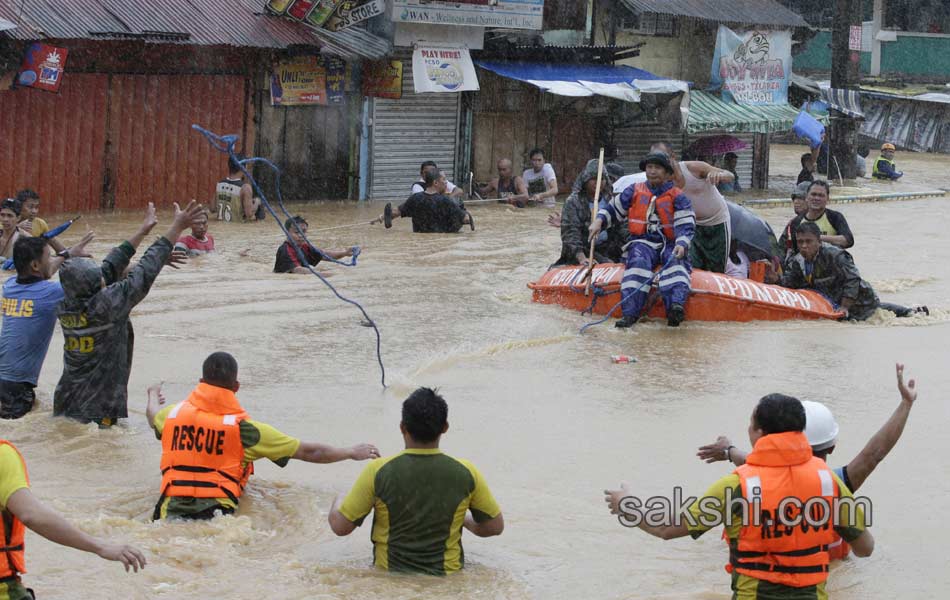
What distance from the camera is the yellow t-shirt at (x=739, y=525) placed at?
4.88m

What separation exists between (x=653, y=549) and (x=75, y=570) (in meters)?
2.74

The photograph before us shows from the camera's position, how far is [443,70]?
2261cm

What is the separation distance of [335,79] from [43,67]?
545cm

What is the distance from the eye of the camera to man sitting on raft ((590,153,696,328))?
40.3ft

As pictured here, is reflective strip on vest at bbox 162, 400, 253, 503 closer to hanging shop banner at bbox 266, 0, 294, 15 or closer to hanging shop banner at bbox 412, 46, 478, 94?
hanging shop banner at bbox 266, 0, 294, 15

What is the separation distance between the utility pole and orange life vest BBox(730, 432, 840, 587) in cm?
2542

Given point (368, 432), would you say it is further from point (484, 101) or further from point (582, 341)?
point (484, 101)

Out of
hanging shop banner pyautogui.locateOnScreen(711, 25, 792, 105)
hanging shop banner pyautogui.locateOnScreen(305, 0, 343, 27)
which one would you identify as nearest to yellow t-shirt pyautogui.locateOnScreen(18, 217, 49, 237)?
hanging shop banner pyautogui.locateOnScreen(305, 0, 343, 27)

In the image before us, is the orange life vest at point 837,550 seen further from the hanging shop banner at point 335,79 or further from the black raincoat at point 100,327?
the hanging shop banner at point 335,79

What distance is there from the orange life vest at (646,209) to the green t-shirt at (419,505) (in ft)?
22.9

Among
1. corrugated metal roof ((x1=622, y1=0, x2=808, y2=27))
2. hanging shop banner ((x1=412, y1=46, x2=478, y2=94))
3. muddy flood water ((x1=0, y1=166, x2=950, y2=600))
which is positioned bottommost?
muddy flood water ((x1=0, y1=166, x2=950, y2=600))

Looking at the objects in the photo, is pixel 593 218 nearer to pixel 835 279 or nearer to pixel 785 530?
pixel 835 279

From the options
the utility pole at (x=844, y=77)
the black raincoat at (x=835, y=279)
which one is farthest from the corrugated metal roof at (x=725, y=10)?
the black raincoat at (x=835, y=279)
